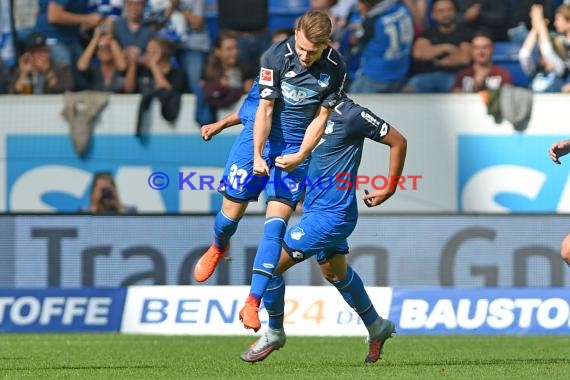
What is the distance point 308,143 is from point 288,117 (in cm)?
35

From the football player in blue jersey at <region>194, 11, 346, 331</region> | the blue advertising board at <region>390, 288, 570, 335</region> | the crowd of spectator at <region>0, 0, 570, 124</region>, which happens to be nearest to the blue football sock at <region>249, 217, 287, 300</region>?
the football player in blue jersey at <region>194, 11, 346, 331</region>

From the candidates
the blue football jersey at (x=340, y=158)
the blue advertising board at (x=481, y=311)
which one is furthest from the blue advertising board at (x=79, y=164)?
the blue football jersey at (x=340, y=158)

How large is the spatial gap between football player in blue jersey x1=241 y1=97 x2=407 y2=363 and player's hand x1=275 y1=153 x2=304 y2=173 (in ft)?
2.54

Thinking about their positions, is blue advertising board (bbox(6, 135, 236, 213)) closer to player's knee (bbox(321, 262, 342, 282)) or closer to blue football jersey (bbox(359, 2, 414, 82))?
blue football jersey (bbox(359, 2, 414, 82))

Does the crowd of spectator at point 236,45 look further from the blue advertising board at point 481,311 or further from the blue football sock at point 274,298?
the blue football sock at point 274,298

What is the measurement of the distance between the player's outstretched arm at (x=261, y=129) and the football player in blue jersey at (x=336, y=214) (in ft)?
2.47

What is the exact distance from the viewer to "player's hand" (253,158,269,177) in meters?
8.18

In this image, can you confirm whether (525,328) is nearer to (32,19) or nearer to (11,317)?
(11,317)

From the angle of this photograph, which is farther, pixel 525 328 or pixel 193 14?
pixel 193 14

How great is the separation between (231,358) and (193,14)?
7.81 m

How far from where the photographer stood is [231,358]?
1002 cm

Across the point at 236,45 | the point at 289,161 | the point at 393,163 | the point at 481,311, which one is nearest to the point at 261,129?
the point at 289,161

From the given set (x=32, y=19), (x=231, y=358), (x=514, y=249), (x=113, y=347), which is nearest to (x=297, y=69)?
(x=231, y=358)

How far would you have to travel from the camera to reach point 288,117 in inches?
340
